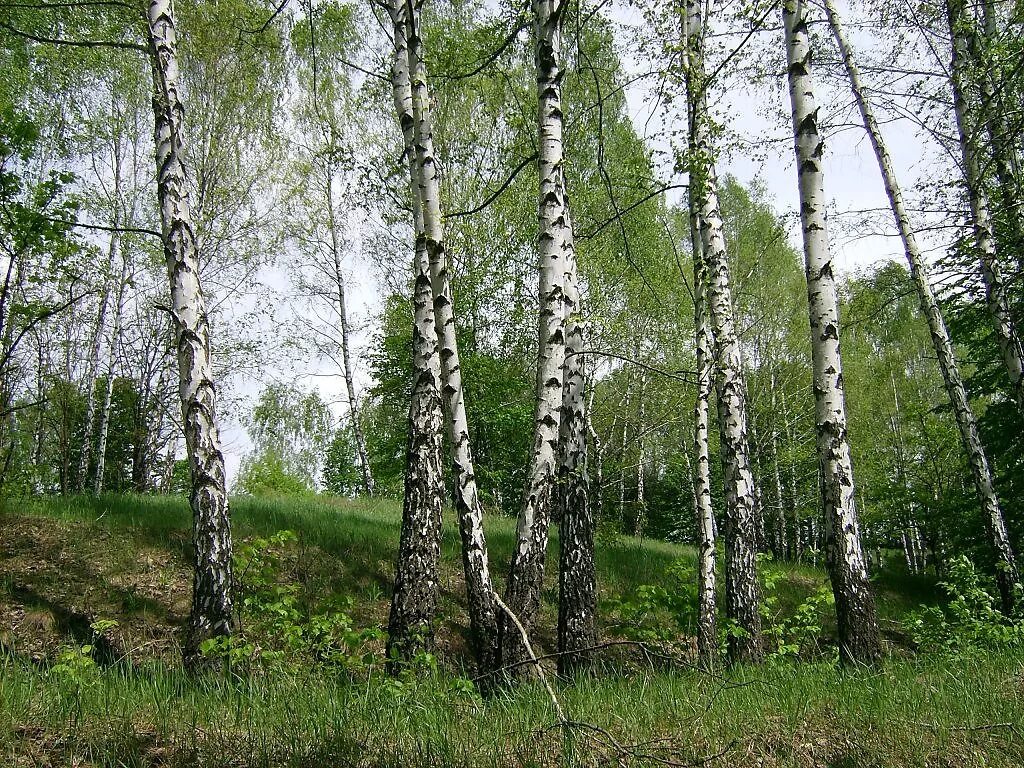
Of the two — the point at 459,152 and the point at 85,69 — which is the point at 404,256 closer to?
the point at 459,152

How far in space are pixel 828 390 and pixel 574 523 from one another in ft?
8.04

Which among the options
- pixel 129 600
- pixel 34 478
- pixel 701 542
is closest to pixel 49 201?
pixel 129 600

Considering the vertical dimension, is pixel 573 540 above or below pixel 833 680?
above

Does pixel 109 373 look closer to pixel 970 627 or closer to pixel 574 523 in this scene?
pixel 574 523

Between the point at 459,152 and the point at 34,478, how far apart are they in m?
14.7

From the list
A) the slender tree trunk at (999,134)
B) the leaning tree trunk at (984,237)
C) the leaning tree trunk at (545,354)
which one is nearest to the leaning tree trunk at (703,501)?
the leaning tree trunk at (545,354)

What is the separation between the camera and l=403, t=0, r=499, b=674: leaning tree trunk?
219 inches

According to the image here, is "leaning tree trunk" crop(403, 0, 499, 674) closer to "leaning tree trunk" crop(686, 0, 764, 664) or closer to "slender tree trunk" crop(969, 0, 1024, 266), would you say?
"leaning tree trunk" crop(686, 0, 764, 664)

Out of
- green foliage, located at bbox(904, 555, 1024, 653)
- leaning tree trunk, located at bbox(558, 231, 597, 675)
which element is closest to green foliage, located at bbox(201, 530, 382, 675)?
leaning tree trunk, located at bbox(558, 231, 597, 675)

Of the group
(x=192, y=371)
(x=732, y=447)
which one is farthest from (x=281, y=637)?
(x=732, y=447)

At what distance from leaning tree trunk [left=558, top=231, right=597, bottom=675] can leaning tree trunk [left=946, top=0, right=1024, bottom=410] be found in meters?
4.57

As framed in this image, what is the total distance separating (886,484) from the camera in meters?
20.0

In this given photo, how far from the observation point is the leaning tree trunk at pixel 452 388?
18.2 ft

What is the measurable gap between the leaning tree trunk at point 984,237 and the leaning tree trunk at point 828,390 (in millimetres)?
2436
